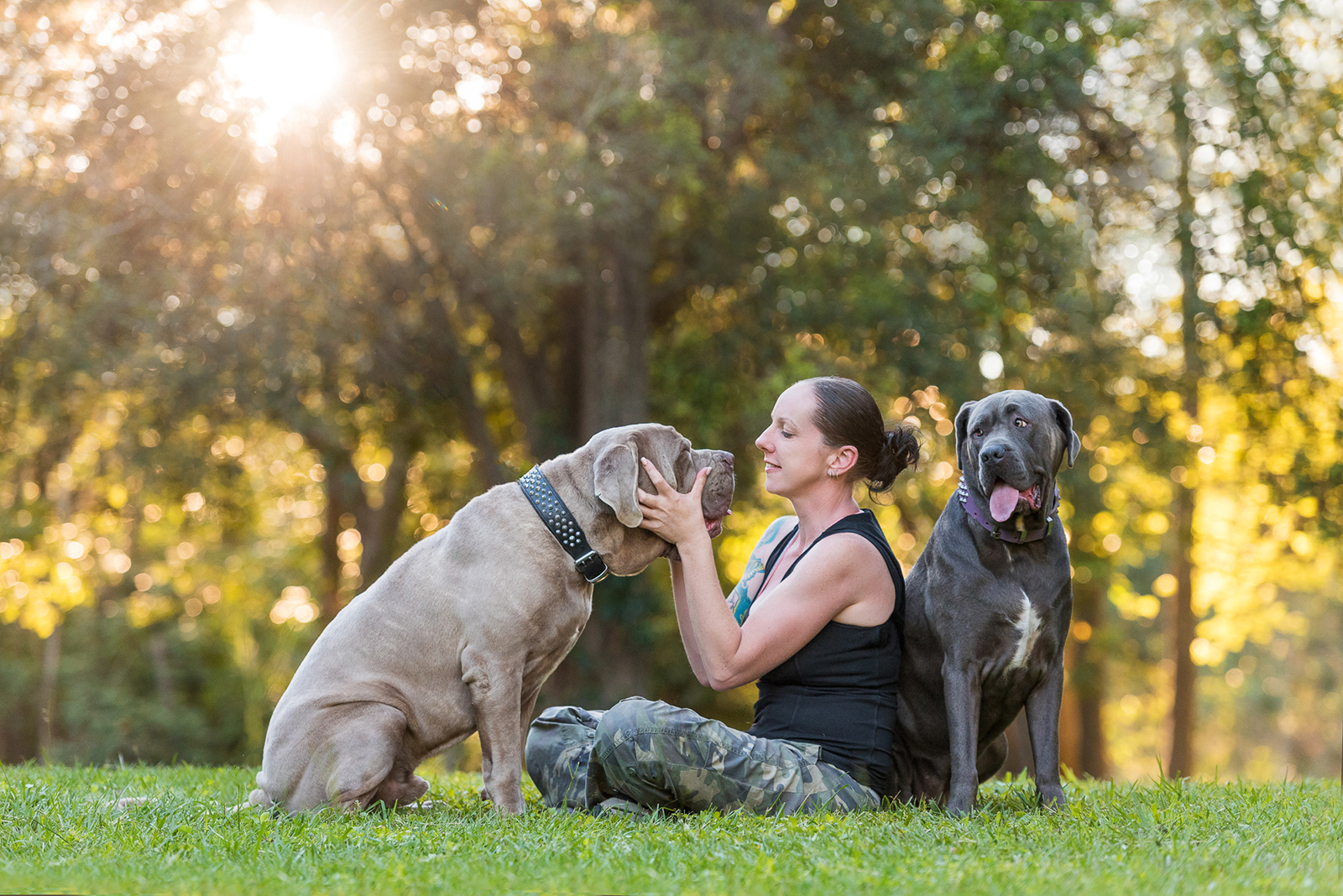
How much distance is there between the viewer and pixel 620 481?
4.42 metres

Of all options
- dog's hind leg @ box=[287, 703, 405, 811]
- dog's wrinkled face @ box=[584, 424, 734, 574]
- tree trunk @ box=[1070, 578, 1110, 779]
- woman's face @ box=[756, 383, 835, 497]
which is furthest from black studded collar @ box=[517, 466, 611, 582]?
tree trunk @ box=[1070, 578, 1110, 779]

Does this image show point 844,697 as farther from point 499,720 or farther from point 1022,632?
point 499,720

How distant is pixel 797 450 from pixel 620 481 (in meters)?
0.73

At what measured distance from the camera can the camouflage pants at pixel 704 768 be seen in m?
4.03

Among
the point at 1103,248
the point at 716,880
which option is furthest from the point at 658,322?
the point at 716,880

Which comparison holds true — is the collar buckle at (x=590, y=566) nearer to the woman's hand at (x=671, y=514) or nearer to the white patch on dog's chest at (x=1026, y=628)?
the woman's hand at (x=671, y=514)

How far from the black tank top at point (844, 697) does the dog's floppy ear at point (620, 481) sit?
26.8 inches

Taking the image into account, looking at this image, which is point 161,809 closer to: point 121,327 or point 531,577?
point 531,577

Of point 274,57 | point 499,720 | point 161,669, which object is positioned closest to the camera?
point 499,720

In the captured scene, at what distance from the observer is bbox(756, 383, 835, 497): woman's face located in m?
4.54

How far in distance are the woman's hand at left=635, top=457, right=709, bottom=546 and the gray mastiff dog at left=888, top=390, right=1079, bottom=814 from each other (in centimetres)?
93

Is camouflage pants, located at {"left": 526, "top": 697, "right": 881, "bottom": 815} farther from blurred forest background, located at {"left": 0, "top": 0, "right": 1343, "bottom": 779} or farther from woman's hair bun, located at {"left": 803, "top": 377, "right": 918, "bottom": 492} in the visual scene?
blurred forest background, located at {"left": 0, "top": 0, "right": 1343, "bottom": 779}

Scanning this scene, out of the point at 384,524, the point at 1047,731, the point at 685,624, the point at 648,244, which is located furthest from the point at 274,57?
the point at 1047,731

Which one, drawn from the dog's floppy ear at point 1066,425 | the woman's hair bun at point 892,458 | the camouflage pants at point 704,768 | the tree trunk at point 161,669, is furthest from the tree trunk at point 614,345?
the tree trunk at point 161,669
